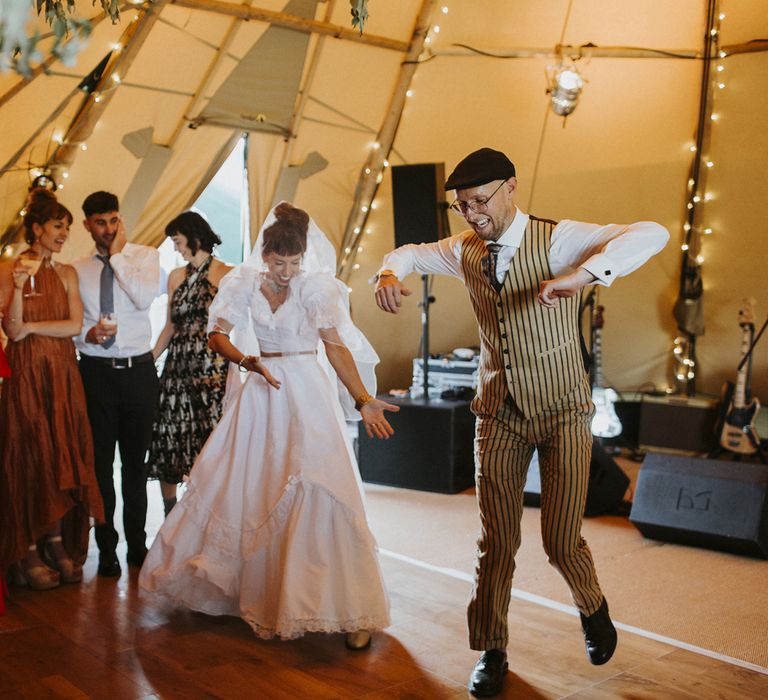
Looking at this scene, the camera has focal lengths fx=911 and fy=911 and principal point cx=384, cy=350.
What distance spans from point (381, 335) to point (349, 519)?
529cm

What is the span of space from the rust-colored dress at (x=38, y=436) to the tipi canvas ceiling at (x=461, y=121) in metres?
2.71

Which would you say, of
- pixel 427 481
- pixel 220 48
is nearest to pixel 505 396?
pixel 427 481

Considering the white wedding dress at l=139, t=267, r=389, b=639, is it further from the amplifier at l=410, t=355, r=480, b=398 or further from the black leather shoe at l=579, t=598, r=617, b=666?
the amplifier at l=410, t=355, r=480, b=398

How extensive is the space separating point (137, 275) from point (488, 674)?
2179 mm

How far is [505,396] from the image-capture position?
2.62m

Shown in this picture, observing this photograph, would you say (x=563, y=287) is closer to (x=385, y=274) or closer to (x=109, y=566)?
(x=385, y=274)

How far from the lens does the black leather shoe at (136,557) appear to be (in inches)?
158

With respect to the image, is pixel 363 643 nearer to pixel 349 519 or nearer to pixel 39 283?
pixel 349 519

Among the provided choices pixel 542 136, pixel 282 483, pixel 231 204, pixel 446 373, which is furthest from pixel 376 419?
pixel 231 204

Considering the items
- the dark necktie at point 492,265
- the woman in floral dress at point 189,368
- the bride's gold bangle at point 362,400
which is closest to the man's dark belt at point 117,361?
the woman in floral dress at point 189,368

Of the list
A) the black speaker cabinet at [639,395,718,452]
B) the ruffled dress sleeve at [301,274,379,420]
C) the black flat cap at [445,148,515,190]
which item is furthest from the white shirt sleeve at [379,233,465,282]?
the black speaker cabinet at [639,395,718,452]

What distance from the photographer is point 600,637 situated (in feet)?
8.86

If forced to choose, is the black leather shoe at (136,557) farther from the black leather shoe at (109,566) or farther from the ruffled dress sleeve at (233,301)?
the ruffled dress sleeve at (233,301)

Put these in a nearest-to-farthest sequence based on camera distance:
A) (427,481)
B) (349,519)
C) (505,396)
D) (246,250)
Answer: (505,396), (349,519), (427,481), (246,250)
